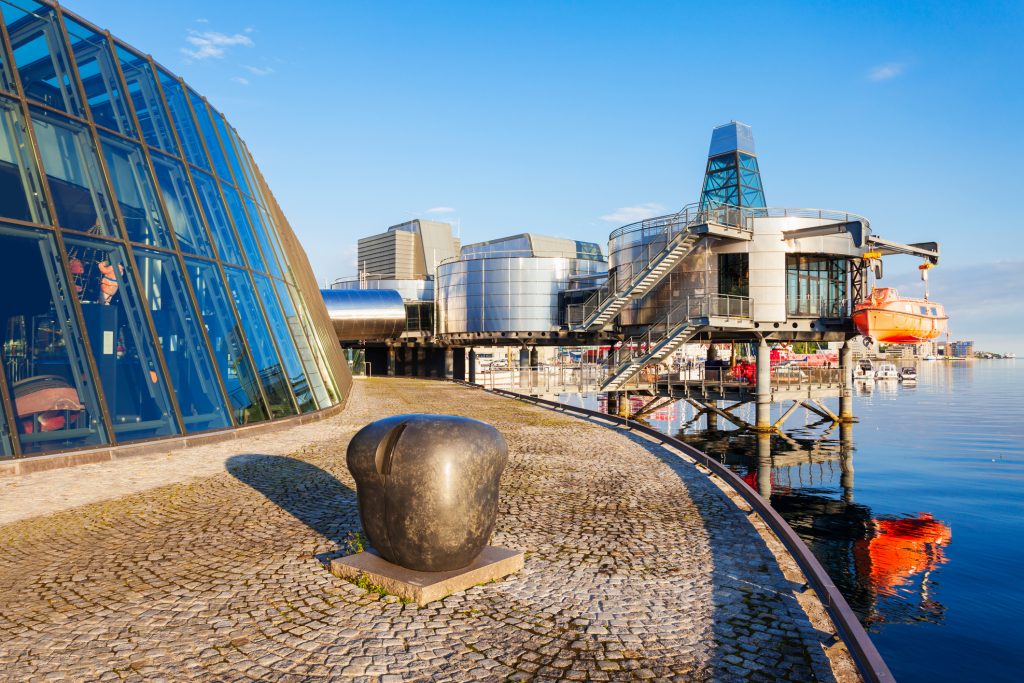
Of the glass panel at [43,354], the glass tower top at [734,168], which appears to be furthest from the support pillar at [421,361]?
the glass panel at [43,354]

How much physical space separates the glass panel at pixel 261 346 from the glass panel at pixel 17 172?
6.02 m

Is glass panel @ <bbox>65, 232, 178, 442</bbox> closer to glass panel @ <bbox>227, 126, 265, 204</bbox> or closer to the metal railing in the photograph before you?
glass panel @ <bbox>227, 126, 265, 204</bbox>

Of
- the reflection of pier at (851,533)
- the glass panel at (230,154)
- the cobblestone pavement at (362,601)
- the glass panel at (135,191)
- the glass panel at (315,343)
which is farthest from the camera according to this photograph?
the glass panel at (315,343)

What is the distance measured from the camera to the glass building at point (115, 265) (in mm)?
14469

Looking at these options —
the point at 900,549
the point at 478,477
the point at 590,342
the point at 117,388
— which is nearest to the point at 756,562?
the point at 478,477

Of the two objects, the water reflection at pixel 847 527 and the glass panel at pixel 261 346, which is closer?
the water reflection at pixel 847 527

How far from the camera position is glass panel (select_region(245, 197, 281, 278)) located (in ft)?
82.2

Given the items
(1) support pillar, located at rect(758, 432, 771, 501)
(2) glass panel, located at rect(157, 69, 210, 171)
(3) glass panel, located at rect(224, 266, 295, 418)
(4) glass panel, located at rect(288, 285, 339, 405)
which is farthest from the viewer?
(4) glass panel, located at rect(288, 285, 339, 405)

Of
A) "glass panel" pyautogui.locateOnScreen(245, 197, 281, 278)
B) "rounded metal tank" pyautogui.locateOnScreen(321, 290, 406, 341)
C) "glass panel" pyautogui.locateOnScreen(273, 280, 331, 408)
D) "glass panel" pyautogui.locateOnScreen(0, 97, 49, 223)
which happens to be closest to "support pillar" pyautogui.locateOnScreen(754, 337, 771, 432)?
"glass panel" pyautogui.locateOnScreen(273, 280, 331, 408)

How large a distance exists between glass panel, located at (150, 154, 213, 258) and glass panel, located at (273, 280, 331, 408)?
14.1 ft

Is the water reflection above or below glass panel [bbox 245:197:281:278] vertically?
below

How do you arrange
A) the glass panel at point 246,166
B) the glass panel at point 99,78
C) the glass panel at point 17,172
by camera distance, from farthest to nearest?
the glass panel at point 246,166
the glass panel at point 99,78
the glass panel at point 17,172

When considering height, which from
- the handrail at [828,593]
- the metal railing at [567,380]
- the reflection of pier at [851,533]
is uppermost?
the handrail at [828,593]

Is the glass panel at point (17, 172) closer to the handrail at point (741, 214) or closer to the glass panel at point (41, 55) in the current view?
the glass panel at point (41, 55)
